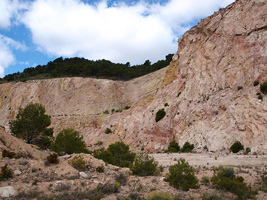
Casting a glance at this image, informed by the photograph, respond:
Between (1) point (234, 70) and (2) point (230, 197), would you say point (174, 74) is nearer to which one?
(1) point (234, 70)

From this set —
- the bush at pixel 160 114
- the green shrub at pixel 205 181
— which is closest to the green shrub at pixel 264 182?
the green shrub at pixel 205 181

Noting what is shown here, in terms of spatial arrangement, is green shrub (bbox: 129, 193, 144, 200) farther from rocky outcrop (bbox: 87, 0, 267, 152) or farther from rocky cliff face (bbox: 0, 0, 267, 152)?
rocky cliff face (bbox: 0, 0, 267, 152)

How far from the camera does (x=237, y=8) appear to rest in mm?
31719

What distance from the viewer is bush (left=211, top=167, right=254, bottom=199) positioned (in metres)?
Result: 9.35

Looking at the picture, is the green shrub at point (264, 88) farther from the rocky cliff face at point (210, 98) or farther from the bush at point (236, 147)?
the bush at point (236, 147)

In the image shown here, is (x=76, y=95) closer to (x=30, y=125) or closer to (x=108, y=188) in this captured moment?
(x=30, y=125)

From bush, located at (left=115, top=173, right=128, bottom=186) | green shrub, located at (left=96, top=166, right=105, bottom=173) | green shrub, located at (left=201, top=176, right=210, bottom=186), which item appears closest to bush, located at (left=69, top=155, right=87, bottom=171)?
green shrub, located at (left=96, top=166, right=105, bottom=173)

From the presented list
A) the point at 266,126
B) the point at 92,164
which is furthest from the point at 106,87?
the point at 92,164

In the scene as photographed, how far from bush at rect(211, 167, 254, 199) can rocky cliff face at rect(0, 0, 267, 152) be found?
34.4 feet

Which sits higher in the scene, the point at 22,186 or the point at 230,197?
the point at 22,186

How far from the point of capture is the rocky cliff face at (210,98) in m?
23.7

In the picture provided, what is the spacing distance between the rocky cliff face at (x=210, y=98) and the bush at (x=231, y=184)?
413 inches

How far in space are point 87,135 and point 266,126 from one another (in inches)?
1173

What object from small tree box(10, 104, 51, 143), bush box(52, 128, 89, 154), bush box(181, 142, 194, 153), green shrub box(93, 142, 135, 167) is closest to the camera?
green shrub box(93, 142, 135, 167)
